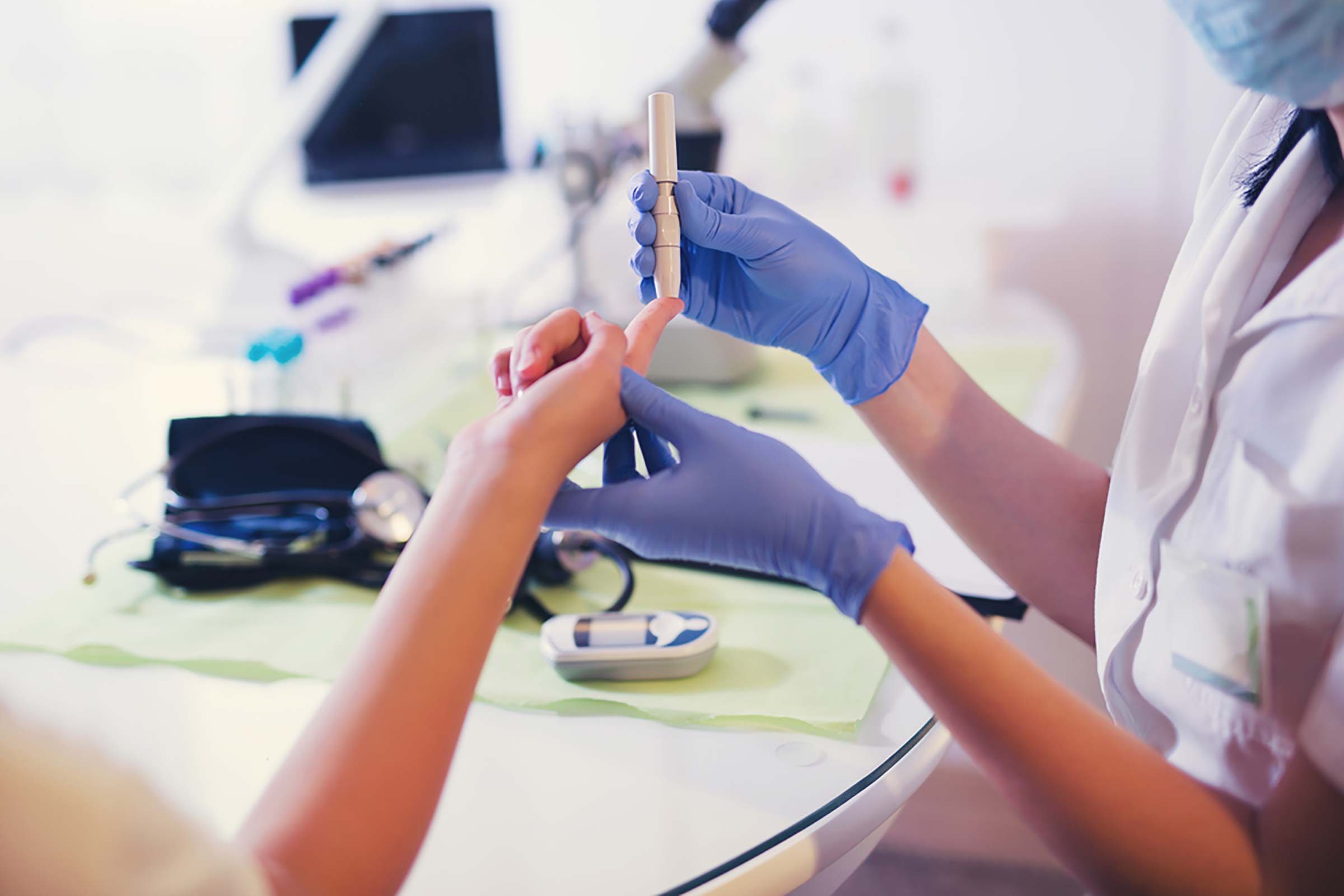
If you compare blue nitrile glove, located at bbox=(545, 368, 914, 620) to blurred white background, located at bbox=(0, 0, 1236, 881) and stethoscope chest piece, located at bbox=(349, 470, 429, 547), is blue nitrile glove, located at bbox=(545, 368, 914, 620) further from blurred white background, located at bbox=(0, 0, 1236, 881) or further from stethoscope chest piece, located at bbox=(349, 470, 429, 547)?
blurred white background, located at bbox=(0, 0, 1236, 881)

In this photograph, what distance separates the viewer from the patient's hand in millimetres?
595

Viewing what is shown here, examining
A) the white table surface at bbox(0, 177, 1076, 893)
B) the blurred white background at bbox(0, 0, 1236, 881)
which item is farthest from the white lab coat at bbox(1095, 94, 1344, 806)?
the blurred white background at bbox(0, 0, 1236, 881)

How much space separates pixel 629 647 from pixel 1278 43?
0.46 m

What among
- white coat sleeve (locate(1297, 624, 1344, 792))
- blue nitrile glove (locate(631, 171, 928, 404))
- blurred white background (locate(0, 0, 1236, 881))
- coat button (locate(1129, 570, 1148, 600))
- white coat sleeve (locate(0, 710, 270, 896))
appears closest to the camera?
white coat sleeve (locate(0, 710, 270, 896))

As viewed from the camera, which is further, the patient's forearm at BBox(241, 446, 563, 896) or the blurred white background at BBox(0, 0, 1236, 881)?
the blurred white background at BBox(0, 0, 1236, 881)

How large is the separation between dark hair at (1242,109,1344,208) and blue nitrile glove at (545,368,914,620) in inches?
13.6

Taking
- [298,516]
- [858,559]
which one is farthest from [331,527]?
[858,559]

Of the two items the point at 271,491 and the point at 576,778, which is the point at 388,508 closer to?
the point at 271,491

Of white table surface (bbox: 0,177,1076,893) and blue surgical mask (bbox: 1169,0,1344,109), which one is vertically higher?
blue surgical mask (bbox: 1169,0,1344,109)

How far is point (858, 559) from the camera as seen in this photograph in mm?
517

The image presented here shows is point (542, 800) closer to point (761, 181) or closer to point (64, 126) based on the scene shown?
point (761, 181)

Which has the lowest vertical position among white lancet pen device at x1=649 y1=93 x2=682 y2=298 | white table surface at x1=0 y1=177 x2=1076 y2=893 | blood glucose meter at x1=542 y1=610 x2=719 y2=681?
white table surface at x1=0 y1=177 x2=1076 y2=893

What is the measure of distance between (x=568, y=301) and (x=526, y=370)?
0.75 m

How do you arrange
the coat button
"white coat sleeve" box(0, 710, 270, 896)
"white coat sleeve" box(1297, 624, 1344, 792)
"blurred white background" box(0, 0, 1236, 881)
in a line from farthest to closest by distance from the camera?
"blurred white background" box(0, 0, 1236, 881), the coat button, "white coat sleeve" box(1297, 624, 1344, 792), "white coat sleeve" box(0, 710, 270, 896)
